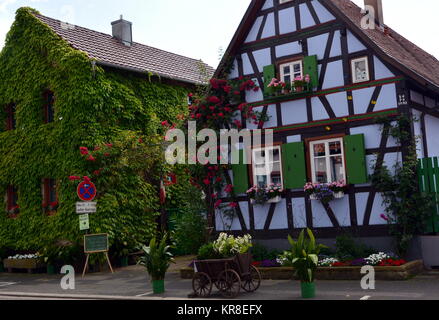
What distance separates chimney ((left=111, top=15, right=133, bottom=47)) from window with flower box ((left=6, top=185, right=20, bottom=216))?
7.20 metres

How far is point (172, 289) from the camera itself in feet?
43.0

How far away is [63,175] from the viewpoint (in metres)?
19.2

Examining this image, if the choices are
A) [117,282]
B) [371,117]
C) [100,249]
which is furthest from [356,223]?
[100,249]

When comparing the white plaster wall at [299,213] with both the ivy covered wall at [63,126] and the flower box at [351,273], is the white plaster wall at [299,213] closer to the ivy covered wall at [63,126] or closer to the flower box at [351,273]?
the flower box at [351,273]

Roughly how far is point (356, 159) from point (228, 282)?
5203 mm

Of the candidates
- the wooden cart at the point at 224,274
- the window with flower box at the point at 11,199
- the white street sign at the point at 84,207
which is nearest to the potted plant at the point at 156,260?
the wooden cart at the point at 224,274

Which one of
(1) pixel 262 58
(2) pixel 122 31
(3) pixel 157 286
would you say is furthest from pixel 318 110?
(2) pixel 122 31

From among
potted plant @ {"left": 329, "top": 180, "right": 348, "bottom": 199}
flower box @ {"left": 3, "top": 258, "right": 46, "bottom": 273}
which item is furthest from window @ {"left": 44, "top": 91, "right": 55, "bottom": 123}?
potted plant @ {"left": 329, "top": 180, "right": 348, "bottom": 199}

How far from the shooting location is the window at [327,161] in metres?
15.0

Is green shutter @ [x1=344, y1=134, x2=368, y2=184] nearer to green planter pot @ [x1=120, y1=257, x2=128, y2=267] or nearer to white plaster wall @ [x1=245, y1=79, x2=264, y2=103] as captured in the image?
white plaster wall @ [x1=245, y1=79, x2=264, y2=103]

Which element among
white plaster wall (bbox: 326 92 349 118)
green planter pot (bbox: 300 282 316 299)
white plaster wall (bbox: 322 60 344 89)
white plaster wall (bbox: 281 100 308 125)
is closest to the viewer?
green planter pot (bbox: 300 282 316 299)

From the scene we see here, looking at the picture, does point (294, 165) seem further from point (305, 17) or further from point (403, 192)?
point (305, 17)

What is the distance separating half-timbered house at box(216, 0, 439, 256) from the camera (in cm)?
1445

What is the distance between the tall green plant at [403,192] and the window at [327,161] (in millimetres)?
1059
